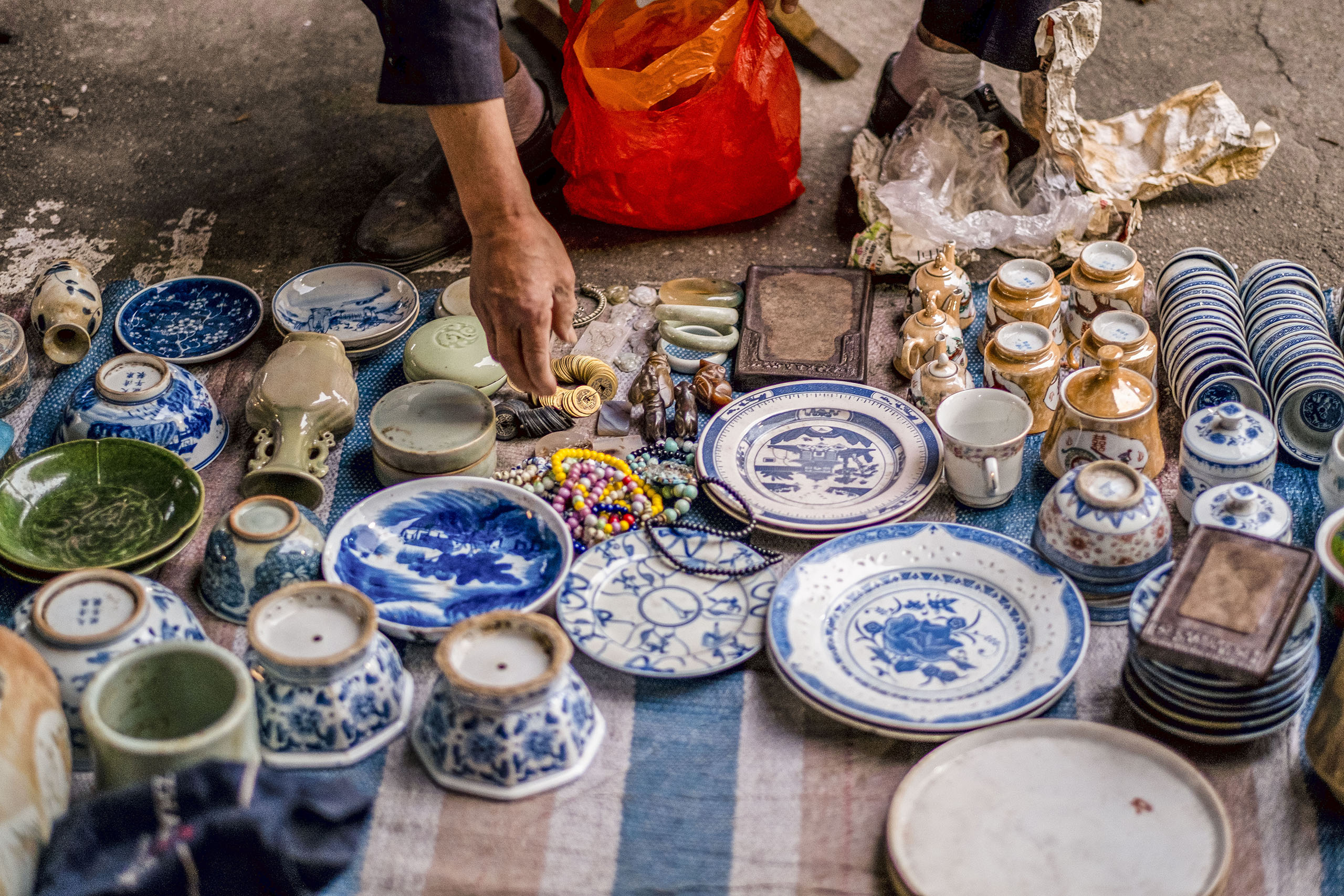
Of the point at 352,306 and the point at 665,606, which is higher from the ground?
the point at 665,606

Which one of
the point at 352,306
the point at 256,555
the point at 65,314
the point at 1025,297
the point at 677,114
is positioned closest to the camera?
the point at 256,555

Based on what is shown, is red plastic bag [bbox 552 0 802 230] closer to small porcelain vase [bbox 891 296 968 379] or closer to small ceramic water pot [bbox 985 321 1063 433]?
small porcelain vase [bbox 891 296 968 379]

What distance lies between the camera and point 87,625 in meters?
1.46

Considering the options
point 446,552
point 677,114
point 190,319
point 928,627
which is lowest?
point 190,319

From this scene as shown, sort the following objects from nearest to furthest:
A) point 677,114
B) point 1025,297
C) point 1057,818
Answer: point 1057,818 → point 1025,297 → point 677,114

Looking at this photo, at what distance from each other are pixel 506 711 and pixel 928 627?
0.64 m

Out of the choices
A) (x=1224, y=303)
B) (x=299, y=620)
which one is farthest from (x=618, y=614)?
(x=1224, y=303)

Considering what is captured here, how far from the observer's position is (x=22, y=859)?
50.5 inches

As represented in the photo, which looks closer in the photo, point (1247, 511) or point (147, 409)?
point (1247, 511)

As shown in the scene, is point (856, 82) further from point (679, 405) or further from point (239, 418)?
point (239, 418)

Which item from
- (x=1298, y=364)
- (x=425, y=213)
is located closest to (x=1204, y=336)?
(x=1298, y=364)

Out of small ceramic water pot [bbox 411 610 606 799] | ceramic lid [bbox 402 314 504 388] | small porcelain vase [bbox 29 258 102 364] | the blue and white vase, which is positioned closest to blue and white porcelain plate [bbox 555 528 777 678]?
small ceramic water pot [bbox 411 610 606 799]

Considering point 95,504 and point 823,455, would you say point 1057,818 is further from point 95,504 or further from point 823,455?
point 95,504

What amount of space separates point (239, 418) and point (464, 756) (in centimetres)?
101
